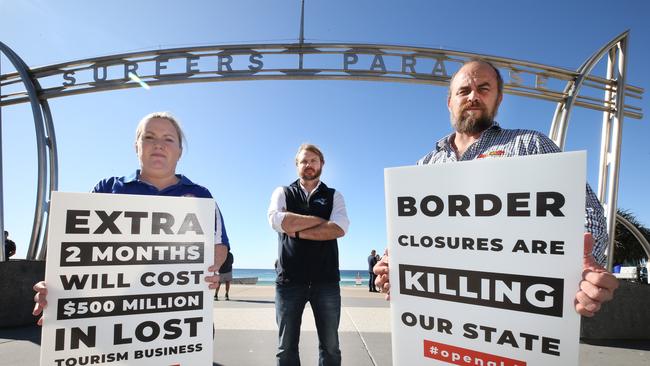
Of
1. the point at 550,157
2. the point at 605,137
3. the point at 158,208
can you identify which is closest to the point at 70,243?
the point at 158,208

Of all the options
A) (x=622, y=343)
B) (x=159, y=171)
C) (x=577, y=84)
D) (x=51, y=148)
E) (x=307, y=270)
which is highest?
(x=577, y=84)

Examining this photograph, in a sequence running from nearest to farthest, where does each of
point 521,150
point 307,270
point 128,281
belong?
point 521,150, point 128,281, point 307,270

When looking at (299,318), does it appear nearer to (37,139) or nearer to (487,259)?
(487,259)

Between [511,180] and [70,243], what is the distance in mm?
1618

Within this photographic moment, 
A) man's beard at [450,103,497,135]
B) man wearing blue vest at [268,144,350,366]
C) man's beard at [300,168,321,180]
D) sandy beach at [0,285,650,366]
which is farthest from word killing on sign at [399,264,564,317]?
sandy beach at [0,285,650,366]

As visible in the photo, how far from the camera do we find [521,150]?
51.1 inches

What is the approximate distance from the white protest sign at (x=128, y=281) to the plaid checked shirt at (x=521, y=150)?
113cm

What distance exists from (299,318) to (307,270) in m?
0.32

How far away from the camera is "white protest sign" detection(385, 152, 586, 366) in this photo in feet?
3.25

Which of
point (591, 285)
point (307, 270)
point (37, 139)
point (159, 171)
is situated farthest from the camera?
point (37, 139)

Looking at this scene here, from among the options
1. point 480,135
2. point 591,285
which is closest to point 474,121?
point 480,135

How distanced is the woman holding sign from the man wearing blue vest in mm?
598

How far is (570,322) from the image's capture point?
3.18 ft

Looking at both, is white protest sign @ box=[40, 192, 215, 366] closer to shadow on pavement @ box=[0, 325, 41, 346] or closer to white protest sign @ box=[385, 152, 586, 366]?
white protest sign @ box=[385, 152, 586, 366]
